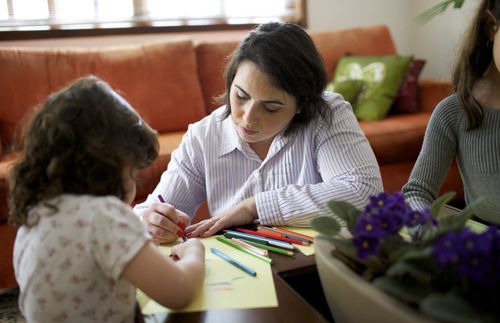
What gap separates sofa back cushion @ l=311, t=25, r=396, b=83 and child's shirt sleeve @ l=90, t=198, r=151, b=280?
2683mm

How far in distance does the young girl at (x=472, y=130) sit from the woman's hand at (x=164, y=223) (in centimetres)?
52

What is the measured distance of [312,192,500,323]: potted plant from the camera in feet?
1.58

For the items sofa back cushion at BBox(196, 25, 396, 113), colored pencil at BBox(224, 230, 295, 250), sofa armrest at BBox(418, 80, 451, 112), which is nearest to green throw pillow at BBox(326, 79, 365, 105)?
sofa back cushion at BBox(196, 25, 396, 113)

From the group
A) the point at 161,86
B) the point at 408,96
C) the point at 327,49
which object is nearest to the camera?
the point at 161,86

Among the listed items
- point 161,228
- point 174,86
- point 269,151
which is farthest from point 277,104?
point 174,86

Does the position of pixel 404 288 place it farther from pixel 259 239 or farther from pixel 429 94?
pixel 429 94

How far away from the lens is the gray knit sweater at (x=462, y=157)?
114 centimetres

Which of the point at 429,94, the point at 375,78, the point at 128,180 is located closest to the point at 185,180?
the point at 128,180

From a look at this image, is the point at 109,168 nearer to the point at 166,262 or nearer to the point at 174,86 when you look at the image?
the point at 166,262

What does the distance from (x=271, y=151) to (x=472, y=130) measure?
50cm

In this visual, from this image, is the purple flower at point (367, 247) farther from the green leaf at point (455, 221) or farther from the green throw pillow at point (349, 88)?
the green throw pillow at point (349, 88)

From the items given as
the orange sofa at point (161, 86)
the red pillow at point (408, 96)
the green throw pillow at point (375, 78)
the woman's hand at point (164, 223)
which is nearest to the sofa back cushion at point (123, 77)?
the orange sofa at point (161, 86)

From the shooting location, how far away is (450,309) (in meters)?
0.48

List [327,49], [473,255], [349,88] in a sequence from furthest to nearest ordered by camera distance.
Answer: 1. [327,49]
2. [349,88]
3. [473,255]
